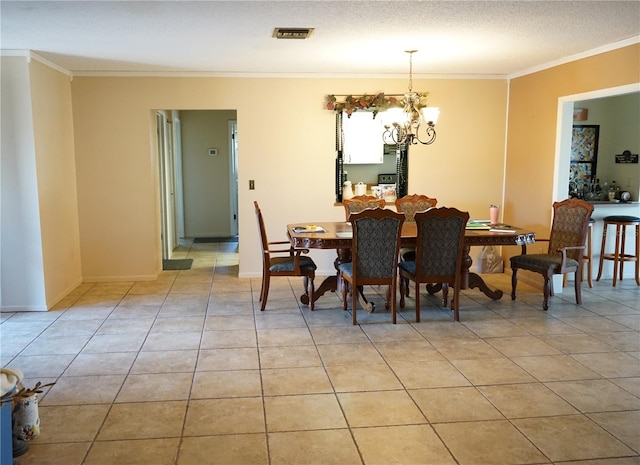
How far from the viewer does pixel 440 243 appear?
14.6ft

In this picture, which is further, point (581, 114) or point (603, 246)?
point (581, 114)

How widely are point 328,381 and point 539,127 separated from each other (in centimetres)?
390

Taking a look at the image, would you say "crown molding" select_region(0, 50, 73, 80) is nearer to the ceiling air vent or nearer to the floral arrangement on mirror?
the ceiling air vent

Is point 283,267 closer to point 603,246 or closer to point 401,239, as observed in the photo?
point 401,239

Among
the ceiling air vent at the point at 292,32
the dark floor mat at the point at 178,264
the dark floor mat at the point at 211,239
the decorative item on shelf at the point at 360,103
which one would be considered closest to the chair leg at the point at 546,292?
the decorative item on shelf at the point at 360,103

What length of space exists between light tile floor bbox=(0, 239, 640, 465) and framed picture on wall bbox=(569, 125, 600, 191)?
2.02 m

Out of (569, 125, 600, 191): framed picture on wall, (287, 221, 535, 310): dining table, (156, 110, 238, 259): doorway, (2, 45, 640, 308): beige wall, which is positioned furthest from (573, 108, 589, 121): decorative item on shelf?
(156, 110, 238, 259): doorway

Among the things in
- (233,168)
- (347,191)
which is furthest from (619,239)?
(233,168)

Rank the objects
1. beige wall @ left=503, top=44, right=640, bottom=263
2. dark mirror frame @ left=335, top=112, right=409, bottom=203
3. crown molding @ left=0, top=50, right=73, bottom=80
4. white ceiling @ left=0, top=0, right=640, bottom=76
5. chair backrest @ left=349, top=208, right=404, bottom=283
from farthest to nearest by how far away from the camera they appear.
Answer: dark mirror frame @ left=335, top=112, right=409, bottom=203
beige wall @ left=503, top=44, right=640, bottom=263
crown molding @ left=0, top=50, right=73, bottom=80
chair backrest @ left=349, top=208, right=404, bottom=283
white ceiling @ left=0, top=0, right=640, bottom=76

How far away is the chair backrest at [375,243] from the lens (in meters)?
4.25

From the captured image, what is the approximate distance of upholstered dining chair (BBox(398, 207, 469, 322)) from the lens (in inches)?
172

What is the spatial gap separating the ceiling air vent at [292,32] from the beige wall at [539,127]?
2648 mm

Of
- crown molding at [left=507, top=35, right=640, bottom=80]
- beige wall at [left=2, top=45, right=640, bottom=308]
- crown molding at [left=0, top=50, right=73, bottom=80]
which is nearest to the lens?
crown molding at [left=507, top=35, right=640, bottom=80]

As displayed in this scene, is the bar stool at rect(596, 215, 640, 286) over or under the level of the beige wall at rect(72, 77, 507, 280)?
under
